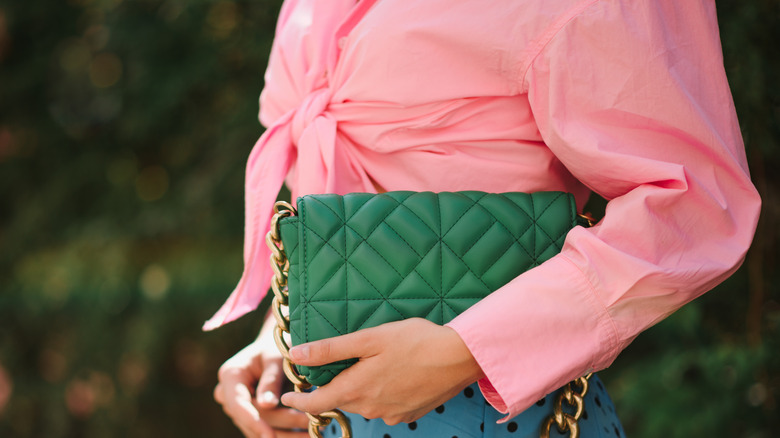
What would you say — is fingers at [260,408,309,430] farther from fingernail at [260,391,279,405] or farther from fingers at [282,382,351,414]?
fingers at [282,382,351,414]

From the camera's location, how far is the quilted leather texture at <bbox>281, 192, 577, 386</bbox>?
0.76 m

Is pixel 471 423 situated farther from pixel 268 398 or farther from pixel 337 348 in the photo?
pixel 268 398

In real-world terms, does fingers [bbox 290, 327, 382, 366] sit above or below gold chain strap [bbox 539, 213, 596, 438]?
Answer: above

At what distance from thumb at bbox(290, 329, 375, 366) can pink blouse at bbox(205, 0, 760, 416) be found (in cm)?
11

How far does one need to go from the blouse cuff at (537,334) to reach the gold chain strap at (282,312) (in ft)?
0.71

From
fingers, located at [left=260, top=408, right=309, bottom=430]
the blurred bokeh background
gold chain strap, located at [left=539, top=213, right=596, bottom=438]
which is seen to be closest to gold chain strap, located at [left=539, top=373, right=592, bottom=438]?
gold chain strap, located at [left=539, top=213, right=596, bottom=438]

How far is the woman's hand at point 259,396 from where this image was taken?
100cm

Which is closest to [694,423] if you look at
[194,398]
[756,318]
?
[756,318]

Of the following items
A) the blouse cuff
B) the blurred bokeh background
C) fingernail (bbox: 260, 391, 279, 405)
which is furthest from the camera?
the blurred bokeh background

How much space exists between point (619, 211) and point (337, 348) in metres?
0.36

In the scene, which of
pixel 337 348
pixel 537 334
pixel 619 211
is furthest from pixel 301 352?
pixel 619 211

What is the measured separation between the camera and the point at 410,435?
2.66 feet

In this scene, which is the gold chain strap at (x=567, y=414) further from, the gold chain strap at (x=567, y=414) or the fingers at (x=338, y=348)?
the fingers at (x=338, y=348)

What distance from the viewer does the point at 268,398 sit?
987 millimetres
